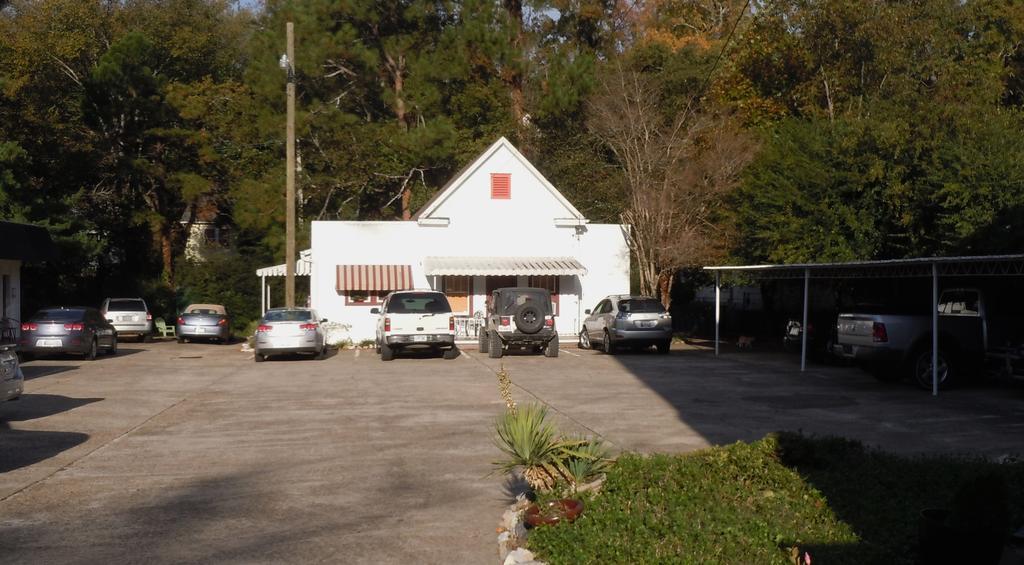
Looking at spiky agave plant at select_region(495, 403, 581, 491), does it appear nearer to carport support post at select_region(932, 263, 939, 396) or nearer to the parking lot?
the parking lot

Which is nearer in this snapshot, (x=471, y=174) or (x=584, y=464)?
(x=584, y=464)

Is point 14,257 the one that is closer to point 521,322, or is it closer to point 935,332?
point 521,322

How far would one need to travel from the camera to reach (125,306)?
3578 cm

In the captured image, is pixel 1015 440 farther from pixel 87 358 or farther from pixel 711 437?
pixel 87 358

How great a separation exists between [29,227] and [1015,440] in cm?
2564

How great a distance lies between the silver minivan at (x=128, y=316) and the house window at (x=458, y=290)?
1054 centimetres

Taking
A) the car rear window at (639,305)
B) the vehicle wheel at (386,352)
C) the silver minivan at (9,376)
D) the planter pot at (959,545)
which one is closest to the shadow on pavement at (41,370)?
the vehicle wheel at (386,352)

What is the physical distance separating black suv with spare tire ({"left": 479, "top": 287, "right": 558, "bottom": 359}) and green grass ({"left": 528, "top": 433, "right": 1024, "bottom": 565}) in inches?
640

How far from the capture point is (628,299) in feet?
91.9

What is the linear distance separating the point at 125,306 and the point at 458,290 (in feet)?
37.9

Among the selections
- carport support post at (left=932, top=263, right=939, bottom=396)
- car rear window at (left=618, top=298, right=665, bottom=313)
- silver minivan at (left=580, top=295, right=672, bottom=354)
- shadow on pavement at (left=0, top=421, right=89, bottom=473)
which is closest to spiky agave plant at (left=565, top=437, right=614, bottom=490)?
shadow on pavement at (left=0, top=421, right=89, bottom=473)

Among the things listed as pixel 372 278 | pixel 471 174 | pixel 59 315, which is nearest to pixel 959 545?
pixel 59 315

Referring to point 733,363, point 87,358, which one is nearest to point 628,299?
point 733,363

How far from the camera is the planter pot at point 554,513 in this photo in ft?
24.4
